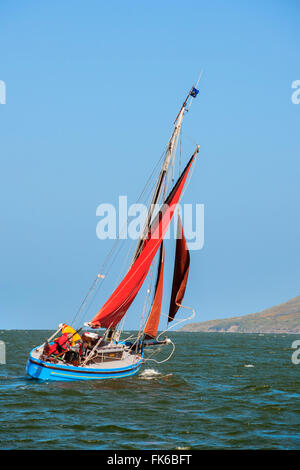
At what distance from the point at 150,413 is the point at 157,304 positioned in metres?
12.1

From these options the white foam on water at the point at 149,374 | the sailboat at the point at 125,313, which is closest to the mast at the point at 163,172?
the sailboat at the point at 125,313

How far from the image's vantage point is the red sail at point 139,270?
29438mm

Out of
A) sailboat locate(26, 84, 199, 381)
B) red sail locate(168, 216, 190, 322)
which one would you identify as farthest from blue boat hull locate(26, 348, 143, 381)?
red sail locate(168, 216, 190, 322)

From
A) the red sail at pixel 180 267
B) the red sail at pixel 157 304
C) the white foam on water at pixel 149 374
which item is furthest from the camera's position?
the red sail at pixel 157 304

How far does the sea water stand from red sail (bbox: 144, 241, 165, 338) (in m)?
2.92

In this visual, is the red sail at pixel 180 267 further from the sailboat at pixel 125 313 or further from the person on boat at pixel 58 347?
the person on boat at pixel 58 347

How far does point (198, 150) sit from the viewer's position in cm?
3169

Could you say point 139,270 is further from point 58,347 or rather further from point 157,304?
point 58,347

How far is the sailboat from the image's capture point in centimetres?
2666

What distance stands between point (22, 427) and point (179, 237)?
52.9 ft

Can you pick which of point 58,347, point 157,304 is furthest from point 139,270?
point 58,347

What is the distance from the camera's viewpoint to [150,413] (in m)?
20.7
